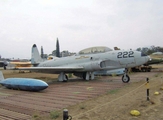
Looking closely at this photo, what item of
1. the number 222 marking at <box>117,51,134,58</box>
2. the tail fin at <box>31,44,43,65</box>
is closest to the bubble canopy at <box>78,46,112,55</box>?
the number 222 marking at <box>117,51,134,58</box>

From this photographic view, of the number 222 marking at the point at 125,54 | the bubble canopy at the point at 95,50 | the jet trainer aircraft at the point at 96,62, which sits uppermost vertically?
the bubble canopy at the point at 95,50

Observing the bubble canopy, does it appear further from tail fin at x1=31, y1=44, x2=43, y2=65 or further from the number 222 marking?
tail fin at x1=31, y1=44, x2=43, y2=65

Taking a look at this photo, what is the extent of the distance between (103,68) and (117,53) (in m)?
1.53

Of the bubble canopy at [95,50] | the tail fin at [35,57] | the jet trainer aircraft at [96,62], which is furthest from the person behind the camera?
the tail fin at [35,57]

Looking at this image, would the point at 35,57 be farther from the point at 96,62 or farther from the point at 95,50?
the point at 96,62

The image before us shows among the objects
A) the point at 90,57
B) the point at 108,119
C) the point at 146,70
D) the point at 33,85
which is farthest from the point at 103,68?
the point at 146,70

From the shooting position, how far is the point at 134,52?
12.1 metres

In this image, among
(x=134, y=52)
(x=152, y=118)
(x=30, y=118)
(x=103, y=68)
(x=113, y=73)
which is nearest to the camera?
(x=152, y=118)

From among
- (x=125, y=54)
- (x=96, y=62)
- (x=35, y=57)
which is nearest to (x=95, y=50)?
(x=96, y=62)

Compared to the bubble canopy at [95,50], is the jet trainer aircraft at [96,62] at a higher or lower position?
lower

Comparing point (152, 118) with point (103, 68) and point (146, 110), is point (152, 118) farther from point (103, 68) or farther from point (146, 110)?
point (103, 68)

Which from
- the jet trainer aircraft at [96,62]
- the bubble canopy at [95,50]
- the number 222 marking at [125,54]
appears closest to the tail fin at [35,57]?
the jet trainer aircraft at [96,62]

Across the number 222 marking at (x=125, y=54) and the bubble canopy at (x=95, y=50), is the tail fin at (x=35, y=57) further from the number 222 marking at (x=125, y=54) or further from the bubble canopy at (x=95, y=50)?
the number 222 marking at (x=125, y=54)

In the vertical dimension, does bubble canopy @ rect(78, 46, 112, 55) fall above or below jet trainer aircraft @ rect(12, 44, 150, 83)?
above
